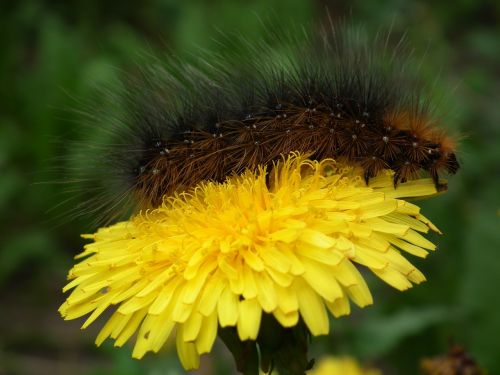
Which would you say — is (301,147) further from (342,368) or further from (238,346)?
(342,368)

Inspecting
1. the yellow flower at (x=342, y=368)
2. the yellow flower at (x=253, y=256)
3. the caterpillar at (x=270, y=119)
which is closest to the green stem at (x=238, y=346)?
the yellow flower at (x=253, y=256)

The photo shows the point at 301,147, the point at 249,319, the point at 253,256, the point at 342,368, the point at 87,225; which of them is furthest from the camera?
the point at 342,368

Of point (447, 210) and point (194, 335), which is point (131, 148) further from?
point (447, 210)

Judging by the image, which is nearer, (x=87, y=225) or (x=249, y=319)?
(x=249, y=319)

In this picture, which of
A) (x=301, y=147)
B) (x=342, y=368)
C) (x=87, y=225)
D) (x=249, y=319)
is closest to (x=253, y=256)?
(x=249, y=319)

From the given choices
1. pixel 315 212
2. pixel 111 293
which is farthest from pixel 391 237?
pixel 111 293

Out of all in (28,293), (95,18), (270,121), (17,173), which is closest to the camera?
(270,121)
